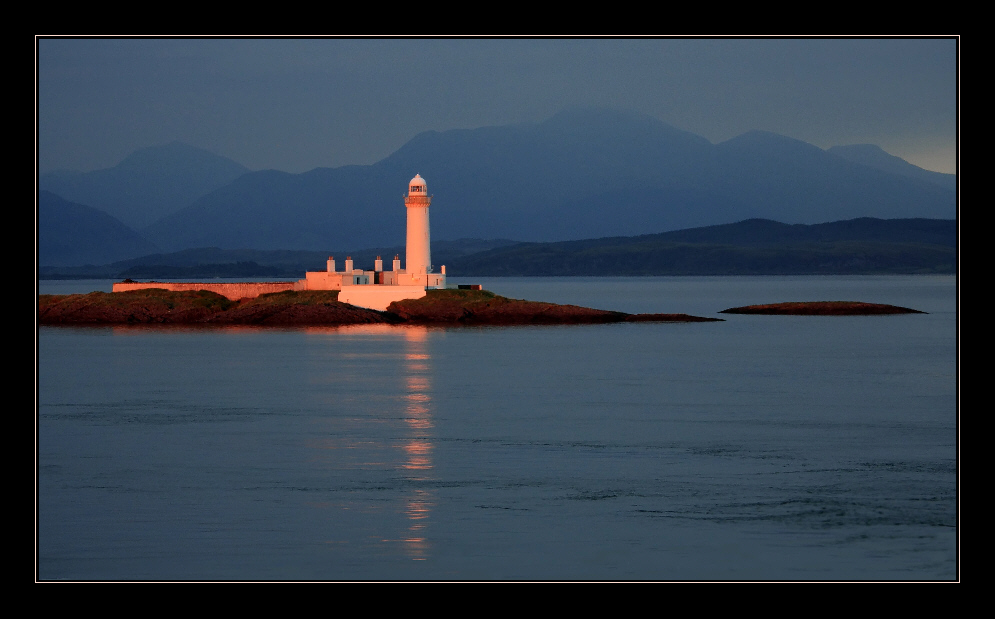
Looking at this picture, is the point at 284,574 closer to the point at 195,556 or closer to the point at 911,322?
the point at 195,556

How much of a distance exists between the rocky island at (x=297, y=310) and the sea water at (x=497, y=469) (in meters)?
19.9

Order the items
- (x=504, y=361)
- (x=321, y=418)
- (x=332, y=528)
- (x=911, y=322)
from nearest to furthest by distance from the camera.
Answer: (x=332, y=528)
(x=321, y=418)
(x=504, y=361)
(x=911, y=322)

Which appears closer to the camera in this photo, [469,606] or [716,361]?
[469,606]

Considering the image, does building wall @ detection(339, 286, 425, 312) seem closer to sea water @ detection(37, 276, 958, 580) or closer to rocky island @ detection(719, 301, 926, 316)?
sea water @ detection(37, 276, 958, 580)

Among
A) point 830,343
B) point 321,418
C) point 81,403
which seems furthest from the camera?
point 830,343

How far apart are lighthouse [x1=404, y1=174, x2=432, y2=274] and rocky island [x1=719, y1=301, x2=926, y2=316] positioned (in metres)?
27.7

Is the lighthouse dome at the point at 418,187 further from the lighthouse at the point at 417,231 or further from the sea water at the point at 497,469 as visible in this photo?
the sea water at the point at 497,469

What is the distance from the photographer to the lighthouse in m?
61.0

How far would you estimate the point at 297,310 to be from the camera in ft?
207

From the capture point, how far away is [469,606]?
11805mm

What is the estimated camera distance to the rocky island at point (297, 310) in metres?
62.7

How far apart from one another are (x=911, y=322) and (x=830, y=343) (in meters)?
17.7

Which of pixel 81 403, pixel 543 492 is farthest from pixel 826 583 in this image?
pixel 81 403

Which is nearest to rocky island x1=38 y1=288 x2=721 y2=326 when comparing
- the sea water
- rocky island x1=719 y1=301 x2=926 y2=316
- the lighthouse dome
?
the lighthouse dome
